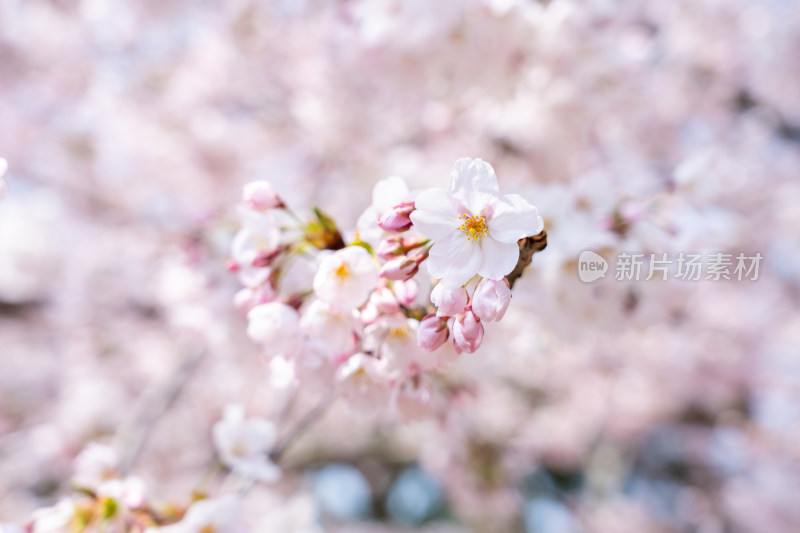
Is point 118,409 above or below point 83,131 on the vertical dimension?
below

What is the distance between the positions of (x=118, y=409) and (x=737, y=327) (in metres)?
5.32

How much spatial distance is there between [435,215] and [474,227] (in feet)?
0.20

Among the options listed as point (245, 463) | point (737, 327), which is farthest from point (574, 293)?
point (737, 327)

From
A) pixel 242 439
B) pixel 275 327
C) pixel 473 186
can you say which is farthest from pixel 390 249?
pixel 242 439

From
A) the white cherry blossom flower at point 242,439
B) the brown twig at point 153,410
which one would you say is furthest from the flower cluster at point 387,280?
the brown twig at point 153,410

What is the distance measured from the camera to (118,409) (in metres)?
4.05

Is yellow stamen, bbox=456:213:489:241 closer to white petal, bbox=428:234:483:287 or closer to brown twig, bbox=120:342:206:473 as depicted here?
white petal, bbox=428:234:483:287

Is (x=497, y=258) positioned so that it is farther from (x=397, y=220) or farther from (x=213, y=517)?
(x=213, y=517)

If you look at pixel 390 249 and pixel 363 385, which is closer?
pixel 390 249

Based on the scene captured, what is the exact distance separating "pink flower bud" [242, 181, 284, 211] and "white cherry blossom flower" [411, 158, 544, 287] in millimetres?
344

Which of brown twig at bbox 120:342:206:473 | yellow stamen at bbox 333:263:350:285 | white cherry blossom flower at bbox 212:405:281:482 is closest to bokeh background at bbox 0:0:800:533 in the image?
brown twig at bbox 120:342:206:473

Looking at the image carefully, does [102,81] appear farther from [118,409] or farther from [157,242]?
[118,409]

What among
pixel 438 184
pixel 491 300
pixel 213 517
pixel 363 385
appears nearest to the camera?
pixel 491 300

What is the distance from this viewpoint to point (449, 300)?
722 mm
